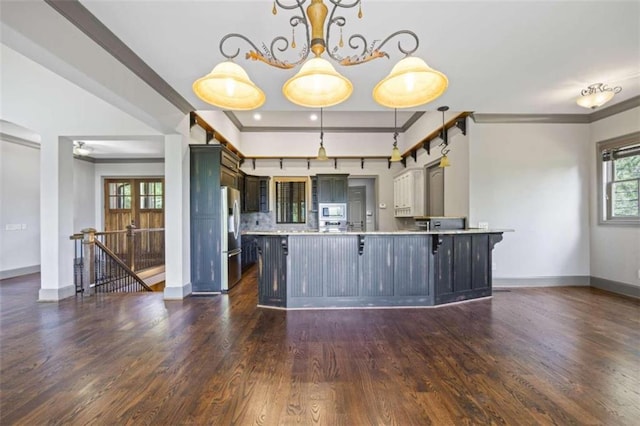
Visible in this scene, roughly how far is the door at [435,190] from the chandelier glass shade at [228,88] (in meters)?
4.67

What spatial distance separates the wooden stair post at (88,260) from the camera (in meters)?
4.61

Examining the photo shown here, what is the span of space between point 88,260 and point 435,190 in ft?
21.4

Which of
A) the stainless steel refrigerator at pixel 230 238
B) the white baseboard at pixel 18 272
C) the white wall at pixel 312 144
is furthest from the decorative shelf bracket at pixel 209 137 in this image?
the white baseboard at pixel 18 272

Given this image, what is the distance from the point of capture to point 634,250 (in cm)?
413

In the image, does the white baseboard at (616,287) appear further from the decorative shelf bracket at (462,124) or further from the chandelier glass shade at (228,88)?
the chandelier glass shade at (228,88)

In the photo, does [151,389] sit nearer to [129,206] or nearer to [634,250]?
[634,250]

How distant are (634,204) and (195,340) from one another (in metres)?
6.20

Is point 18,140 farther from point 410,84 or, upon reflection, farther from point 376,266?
point 410,84

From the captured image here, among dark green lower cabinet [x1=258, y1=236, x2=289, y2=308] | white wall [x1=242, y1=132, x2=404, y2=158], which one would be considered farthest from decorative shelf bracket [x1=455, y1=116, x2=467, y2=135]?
dark green lower cabinet [x1=258, y1=236, x2=289, y2=308]

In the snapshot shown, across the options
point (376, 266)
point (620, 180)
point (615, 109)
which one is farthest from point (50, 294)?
point (615, 109)

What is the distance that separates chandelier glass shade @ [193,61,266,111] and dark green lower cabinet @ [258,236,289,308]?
211 centimetres

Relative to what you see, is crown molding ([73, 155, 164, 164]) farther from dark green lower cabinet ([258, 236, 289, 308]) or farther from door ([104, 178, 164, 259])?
dark green lower cabinet ([258, 236, 289, 308])

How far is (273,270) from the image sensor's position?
3844 mm

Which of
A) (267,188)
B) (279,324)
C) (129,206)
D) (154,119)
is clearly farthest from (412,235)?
(129,206)
